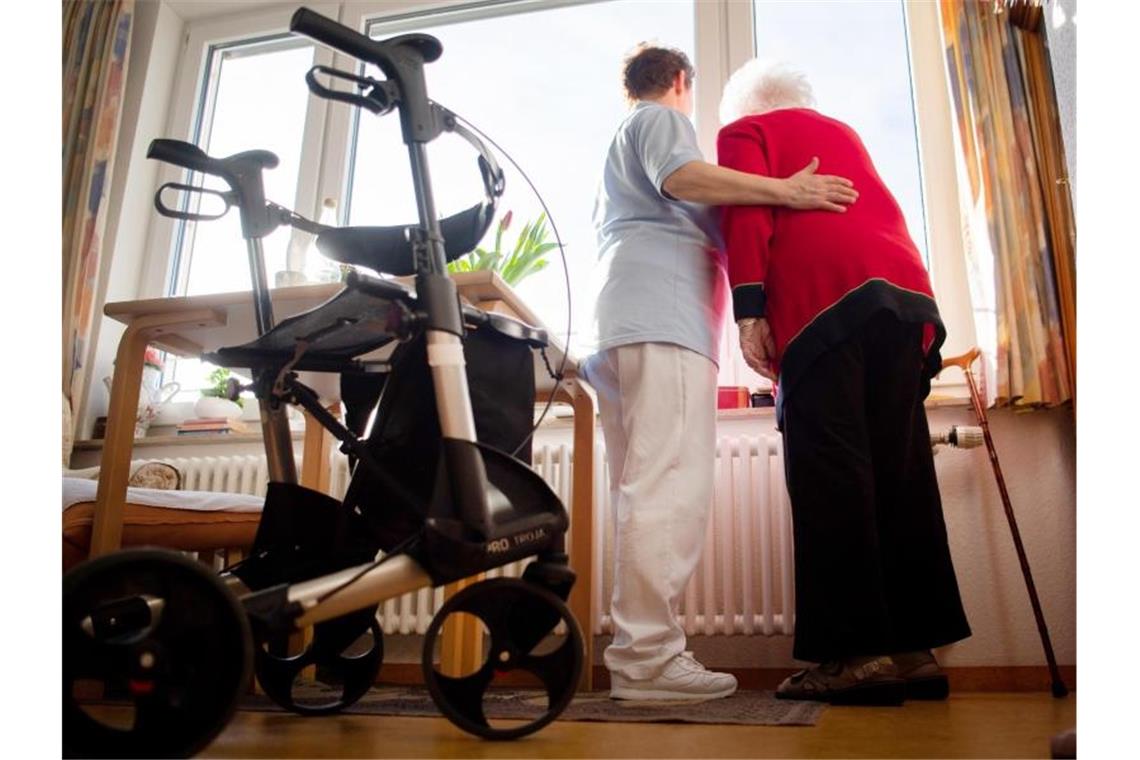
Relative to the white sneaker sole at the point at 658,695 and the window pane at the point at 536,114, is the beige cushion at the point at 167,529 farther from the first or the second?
the window pane at the point at 536,114

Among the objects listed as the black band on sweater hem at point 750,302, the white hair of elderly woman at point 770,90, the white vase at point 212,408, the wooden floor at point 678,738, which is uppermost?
the white hair of elderly woman at point 770,90

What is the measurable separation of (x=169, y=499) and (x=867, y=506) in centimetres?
134

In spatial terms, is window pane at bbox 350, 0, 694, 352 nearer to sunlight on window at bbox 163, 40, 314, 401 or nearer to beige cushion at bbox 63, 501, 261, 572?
sunlight on window at bbox 163, 40, 314, 401

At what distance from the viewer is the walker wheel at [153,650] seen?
78 cm

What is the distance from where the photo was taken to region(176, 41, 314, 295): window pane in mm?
3197

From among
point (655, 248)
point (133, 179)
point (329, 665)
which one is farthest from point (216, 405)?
point (655, 248)

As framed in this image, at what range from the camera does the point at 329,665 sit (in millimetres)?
1419

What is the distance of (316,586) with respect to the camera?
963 mm

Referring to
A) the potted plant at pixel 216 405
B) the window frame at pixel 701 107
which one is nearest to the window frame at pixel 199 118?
the window frame at pixel 701 107

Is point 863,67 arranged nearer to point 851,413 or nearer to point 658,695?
point 851,413

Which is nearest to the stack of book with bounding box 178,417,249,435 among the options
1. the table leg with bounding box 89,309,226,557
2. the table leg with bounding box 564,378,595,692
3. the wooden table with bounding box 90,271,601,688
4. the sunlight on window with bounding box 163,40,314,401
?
the sunlight on window with bounding box 163,40,314,401

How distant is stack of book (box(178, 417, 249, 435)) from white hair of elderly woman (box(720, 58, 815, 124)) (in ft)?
5.79

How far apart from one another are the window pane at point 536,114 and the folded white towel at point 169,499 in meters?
1.15

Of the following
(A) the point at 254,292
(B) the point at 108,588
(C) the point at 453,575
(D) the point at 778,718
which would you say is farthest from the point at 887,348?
(B) the point at 108,588
